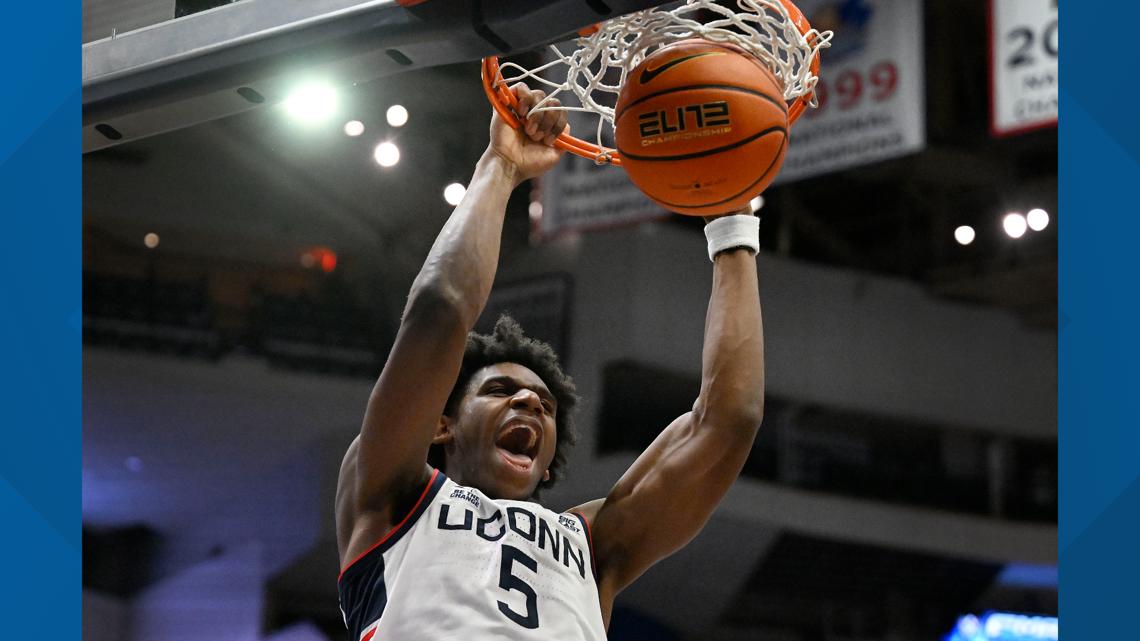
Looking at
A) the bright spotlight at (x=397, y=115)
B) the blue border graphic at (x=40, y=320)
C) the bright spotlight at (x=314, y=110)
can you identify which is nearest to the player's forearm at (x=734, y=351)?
the blue border graphic at (x=40, y=320)

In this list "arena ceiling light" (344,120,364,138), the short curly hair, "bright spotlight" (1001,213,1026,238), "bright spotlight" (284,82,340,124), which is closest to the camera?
the short curly hair

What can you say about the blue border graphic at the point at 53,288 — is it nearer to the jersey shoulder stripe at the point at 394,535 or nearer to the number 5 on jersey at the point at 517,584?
the jersey shoulder stripe at the point at 394,535

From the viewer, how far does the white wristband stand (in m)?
2.68

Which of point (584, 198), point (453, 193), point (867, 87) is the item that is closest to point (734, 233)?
point (867, 87)

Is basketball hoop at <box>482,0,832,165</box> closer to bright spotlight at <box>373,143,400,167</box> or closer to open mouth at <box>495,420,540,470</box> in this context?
open mouth at <box>495,420,540,470</box>

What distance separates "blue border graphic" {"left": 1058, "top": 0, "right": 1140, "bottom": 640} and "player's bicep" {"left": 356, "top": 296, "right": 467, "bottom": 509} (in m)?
1.22

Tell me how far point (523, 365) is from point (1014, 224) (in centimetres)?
915

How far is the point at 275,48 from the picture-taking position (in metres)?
2.19

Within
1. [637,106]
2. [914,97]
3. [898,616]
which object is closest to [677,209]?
[637,106]

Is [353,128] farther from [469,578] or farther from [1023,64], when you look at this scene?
[469,578]

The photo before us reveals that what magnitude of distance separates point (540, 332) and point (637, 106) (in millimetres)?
7120

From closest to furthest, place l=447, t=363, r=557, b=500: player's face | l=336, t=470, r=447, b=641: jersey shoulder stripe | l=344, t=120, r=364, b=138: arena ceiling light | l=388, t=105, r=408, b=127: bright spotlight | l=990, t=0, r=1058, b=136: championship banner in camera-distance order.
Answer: l=336, t=470, r=447, b=641: jersey shoulder stripe
l=447, t=363, r=557, b=500: player's face
l=990, t=0, r=1058, b=136: championship banner
l=388, t=105, r=408, b=127: bright spotlight
l=344, t=120, r=364, b=138: arena ceiling light

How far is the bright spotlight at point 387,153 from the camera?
9023mm

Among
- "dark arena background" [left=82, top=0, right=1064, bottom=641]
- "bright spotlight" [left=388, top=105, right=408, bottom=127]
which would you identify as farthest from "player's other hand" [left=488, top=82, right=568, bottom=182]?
"bright spotlight" [left=388, top=105, right=408, bottom=127]
